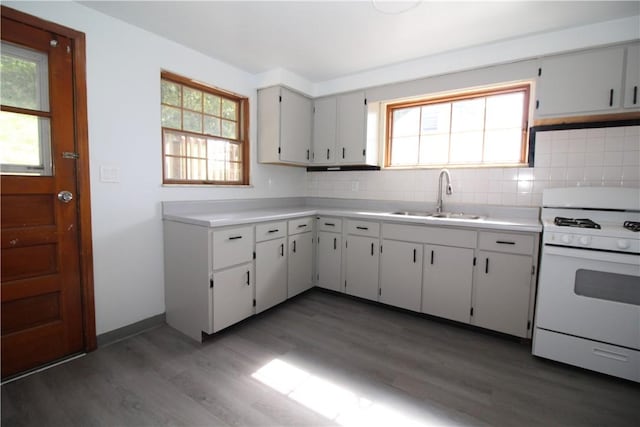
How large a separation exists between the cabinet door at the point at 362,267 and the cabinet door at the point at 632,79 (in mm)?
2086

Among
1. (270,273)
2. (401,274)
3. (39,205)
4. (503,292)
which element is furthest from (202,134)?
(503,292)

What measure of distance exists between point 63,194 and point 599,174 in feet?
12.9

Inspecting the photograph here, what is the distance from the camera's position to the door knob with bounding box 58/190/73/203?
1.94m

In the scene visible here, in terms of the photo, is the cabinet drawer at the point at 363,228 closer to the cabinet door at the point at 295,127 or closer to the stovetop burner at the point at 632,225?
the cabinet door at the point at 295,127

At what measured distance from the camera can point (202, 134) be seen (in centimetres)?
285

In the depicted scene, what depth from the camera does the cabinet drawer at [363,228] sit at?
9.49 feet

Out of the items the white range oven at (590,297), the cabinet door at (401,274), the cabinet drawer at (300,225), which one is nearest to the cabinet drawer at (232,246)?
the cabinet drawer at (300,225)

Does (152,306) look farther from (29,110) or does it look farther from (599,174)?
(599,174)

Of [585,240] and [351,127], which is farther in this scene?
[351,127]

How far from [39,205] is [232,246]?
47.8 inches

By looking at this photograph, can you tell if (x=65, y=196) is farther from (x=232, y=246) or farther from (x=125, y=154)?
(x=232, y=246)

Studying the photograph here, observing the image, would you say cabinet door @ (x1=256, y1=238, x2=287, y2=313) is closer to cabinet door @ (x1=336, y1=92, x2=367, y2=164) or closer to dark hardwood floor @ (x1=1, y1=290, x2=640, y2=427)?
dark hardwood floor @ (x1=1, y1=290, x2=640, y2=427)

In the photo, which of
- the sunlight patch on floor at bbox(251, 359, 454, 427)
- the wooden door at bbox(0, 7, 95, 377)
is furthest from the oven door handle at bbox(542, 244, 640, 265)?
the wooden door at bbox(0, 7, 95, 377)

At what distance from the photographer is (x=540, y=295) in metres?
2.04
